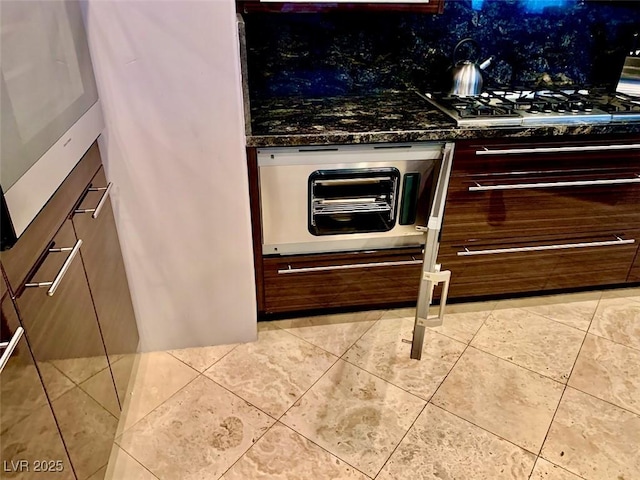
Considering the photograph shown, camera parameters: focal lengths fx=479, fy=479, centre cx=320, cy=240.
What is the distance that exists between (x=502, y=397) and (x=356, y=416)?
1.81ft

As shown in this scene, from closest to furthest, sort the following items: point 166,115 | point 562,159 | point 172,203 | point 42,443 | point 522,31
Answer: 1. point 42,443
2. point 166,115
3. point 172,203
4. point 562,159
5. point 522,31

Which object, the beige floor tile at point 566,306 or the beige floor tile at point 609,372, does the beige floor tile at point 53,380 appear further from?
the beige floor tile at point 566,306

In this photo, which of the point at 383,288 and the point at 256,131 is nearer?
the point at 256,131

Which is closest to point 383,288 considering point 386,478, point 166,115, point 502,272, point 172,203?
point 502,272

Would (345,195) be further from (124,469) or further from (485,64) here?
(124,469)

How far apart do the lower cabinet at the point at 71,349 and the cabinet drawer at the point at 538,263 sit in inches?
54.6

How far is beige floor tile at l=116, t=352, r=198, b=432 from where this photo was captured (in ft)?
5.53

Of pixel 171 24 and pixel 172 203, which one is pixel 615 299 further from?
pixel 171 24

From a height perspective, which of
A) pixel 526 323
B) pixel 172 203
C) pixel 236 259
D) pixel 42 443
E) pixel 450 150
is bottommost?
pixel 526 323

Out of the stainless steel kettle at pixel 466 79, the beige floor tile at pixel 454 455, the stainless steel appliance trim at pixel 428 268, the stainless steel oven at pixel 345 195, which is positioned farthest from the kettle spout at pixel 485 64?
the beige floor tile at pixel 454 455

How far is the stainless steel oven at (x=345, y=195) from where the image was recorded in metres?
1.78

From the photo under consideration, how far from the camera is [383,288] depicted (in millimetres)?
2113

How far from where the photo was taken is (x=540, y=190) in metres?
1.98

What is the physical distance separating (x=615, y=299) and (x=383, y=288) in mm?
1169
